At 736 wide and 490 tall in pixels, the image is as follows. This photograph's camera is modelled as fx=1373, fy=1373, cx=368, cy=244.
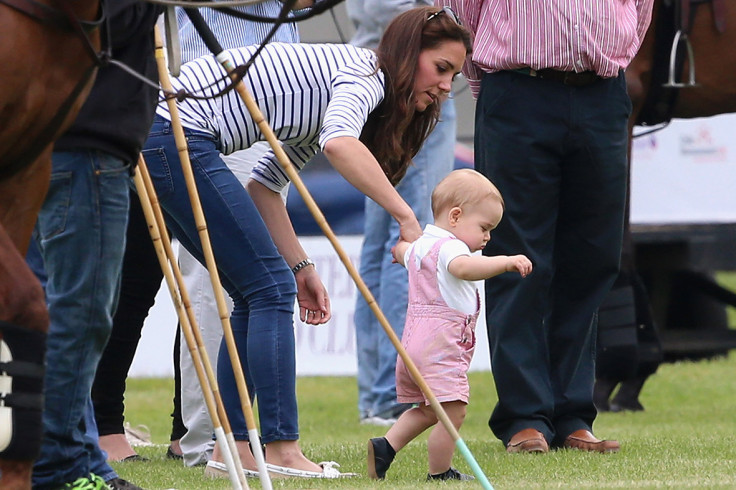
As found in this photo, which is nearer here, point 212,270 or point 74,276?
point 74,276

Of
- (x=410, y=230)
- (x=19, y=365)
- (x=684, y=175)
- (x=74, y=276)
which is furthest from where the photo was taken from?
(x=684, y=175)

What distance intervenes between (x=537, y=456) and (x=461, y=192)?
3.89 ft

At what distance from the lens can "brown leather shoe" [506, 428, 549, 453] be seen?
16.8 feet

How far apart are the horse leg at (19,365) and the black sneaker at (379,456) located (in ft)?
4.96

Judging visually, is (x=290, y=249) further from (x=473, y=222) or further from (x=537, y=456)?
(x=537, y=456)

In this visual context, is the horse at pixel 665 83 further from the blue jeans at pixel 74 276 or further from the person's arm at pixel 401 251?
the blue jeans at pixel 74 276

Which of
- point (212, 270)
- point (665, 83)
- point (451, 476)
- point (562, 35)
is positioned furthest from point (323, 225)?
point (665, 83)

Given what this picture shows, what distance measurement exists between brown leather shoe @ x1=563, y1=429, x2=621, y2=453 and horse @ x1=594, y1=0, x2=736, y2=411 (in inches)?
76.4

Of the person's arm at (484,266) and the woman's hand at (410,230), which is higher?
the woman's hand at (410,230)

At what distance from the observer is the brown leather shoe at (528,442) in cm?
512

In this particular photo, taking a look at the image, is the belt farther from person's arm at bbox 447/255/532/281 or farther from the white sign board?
the white sign board

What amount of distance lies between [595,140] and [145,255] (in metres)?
1.82

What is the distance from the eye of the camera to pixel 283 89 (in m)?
4.35

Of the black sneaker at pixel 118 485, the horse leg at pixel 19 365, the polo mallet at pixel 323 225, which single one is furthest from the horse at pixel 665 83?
the horse leg at pixel 19 365
